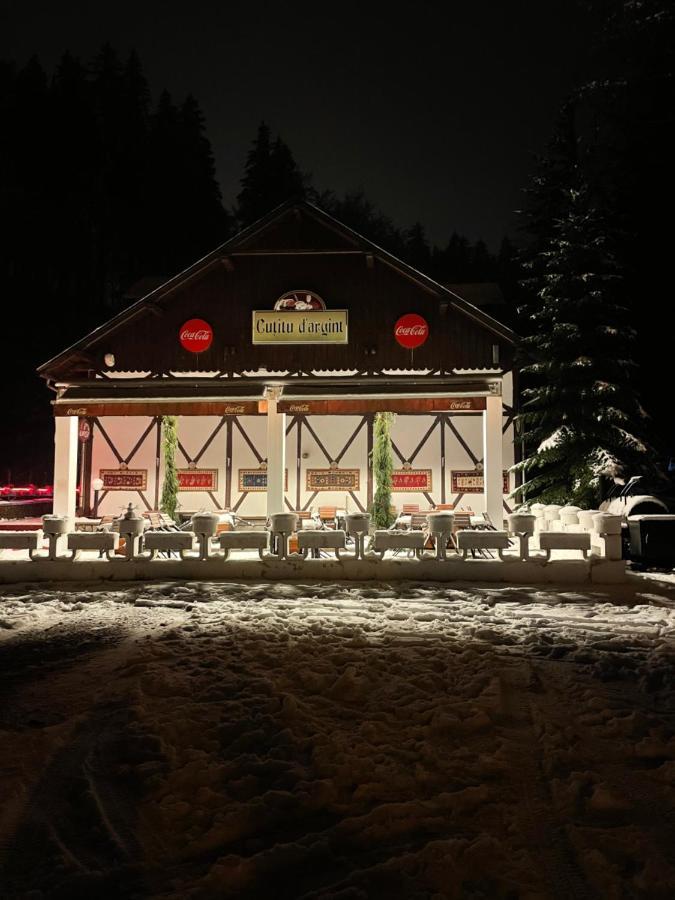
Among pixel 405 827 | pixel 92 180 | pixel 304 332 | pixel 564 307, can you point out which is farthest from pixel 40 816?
pixel 92 180

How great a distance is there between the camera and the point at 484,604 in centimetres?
669

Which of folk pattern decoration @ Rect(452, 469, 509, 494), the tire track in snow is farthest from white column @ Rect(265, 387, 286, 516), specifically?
the tire track in snow

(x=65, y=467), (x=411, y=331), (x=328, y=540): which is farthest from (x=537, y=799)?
(x=65, y=467)

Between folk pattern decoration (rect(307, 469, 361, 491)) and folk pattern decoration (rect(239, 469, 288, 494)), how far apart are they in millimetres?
761

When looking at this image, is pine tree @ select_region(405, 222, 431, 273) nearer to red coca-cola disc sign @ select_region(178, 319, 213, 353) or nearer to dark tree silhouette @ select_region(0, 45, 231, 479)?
dark tree silhouette @ select_region(0, 45, 231, 479)

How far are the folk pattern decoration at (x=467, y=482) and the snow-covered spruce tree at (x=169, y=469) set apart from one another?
7.32 meters

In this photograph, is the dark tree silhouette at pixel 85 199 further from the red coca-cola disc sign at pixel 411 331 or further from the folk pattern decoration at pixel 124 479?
the red coca-cola disc sign at pixel 411 331

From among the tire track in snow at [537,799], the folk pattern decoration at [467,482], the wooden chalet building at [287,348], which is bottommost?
the tire track in snow at [537,799]

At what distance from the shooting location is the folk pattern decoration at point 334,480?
15141 millimetres

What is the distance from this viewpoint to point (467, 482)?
14.9 meters

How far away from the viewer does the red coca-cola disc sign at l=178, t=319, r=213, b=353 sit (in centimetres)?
1266

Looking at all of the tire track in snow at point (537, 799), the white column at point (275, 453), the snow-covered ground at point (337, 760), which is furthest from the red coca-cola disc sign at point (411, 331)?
the tire track in snow at point (537, 799)

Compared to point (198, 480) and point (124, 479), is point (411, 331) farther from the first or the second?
point (124, 479)

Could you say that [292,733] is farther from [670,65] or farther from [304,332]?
[670,65]
